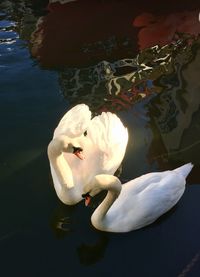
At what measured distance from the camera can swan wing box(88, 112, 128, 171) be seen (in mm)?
6199

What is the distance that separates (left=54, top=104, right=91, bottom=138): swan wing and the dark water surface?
2.47 feet

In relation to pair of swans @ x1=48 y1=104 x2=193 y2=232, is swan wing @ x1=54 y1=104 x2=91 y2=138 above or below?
above

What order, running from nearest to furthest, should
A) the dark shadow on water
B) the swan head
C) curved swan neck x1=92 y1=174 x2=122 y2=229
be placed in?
curved swan neck x1=92 y1=174 x2=122 y2=229 < the dark shadow on water < the swan head

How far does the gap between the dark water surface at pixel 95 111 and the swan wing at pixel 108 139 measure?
1.37 feet

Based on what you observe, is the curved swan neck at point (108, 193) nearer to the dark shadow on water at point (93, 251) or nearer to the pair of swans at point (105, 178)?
the pair of swans at point (105, 178)

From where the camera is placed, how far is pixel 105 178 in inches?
207

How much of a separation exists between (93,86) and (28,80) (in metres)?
1.34

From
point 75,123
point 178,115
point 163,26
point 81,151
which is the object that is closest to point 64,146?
point 81,151

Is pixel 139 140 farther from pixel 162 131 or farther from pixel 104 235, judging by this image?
pixel 104 235

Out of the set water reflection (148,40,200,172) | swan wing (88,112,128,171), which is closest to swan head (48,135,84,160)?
swan wing (88,112,128,171)

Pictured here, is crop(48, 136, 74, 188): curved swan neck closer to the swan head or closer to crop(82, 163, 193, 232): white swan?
the swan head

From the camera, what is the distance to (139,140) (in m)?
7.43

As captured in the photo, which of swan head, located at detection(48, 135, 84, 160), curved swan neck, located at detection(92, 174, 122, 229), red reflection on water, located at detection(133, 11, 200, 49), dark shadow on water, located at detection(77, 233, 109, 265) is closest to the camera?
curved swan neck, located at detection(92, 174, 122, 229)

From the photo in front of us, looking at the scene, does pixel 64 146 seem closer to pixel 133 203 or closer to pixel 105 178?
pixel 105 178
